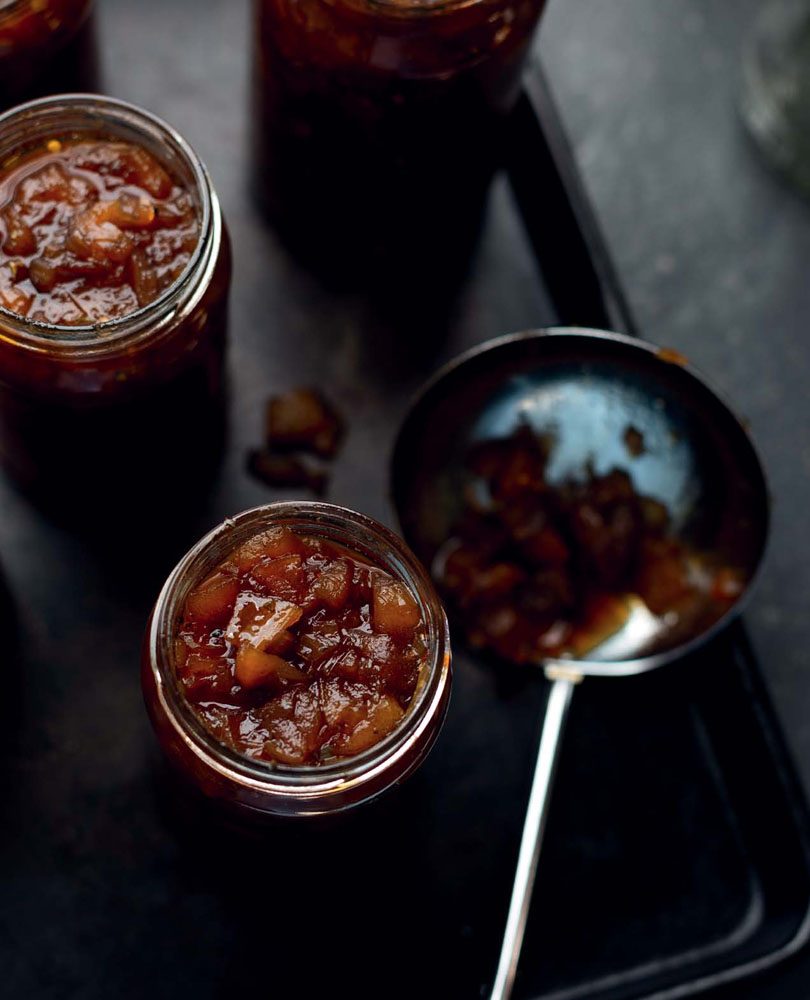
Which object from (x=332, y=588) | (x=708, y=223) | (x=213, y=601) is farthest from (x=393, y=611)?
(x=708, y=223)

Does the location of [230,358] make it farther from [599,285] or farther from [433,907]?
[433,907]

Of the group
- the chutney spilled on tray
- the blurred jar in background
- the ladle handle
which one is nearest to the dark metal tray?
the ladle handle

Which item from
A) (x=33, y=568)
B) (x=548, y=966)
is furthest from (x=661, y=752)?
(x=33, y=568)

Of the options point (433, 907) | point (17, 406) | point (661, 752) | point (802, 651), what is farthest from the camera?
point (802, 651)

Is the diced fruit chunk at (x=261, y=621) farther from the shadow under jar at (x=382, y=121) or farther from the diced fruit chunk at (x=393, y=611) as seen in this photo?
the shadow under jar at (x=382, y=121)

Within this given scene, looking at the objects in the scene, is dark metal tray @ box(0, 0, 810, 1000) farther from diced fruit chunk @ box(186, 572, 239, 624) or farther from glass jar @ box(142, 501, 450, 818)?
diced fruit chunk @ box(186, 572, 239, 624)

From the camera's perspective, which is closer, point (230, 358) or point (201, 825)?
point (201, 825)

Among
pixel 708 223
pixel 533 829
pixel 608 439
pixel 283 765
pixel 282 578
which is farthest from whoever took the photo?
pixel 708 223

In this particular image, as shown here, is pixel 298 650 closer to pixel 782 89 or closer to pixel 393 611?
pixel 393 611
